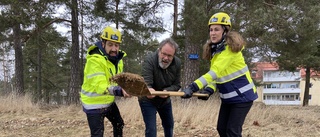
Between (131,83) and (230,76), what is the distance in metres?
1.12

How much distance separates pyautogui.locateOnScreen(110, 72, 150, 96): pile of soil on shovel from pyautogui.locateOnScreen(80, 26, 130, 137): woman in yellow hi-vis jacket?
10 centimetres

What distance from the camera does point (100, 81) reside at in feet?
10.6

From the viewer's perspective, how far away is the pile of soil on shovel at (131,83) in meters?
2.94

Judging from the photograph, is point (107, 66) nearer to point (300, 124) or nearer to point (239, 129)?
point (239, 129)

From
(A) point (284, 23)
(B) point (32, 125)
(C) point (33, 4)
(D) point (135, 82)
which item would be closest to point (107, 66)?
(D) point (135, 82)

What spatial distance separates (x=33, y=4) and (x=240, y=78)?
9051 millimetres

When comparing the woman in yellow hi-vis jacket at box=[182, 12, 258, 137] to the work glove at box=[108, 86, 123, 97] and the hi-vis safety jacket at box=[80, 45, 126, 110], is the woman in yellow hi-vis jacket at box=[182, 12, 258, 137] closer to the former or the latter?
the work glove at box=[108, 86, 123, 97]

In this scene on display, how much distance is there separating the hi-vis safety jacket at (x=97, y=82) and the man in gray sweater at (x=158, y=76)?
0.48m

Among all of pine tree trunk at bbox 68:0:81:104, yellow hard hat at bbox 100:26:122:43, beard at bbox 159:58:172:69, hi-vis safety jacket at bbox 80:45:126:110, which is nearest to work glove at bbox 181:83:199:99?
beard at bbox 159:58:172:69

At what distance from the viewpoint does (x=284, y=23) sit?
7695mm

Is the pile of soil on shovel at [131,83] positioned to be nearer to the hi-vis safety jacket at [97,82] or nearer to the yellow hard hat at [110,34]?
the hi-vis safety jacket at [97,82]

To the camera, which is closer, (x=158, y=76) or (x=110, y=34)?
(x=110, y=34)

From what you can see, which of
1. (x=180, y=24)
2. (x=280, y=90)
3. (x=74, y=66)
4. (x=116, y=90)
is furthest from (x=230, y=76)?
(x=280, y=90)

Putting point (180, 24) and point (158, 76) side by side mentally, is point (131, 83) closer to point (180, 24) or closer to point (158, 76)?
point (158, 76)
